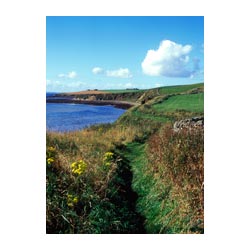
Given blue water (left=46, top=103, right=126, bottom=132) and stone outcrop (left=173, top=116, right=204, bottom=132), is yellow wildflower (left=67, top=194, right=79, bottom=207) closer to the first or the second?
blue water (left=46, top=103, right=126, bottom=132)

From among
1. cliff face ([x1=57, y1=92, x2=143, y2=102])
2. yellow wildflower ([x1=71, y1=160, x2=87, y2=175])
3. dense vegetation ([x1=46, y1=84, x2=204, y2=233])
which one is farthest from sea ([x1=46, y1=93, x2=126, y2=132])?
yellow wildflower ([x1=71, y1=160, x2=87, y2=175])

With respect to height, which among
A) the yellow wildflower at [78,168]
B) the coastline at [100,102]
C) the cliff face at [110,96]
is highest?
the cliff face at [110,96]

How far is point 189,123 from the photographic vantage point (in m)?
7.49

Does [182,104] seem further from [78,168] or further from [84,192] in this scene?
[84,192]

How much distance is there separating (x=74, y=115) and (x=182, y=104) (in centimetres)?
221

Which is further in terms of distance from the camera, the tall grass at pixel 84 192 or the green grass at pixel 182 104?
the green grass at pixel 182 104

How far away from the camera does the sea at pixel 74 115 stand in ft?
18.8

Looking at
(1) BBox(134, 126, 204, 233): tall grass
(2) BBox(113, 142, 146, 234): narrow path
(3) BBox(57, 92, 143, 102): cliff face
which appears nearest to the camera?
(1) BBox(134, 126, 204, 233): tall grass

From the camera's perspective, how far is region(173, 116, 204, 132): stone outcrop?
7.27 meters

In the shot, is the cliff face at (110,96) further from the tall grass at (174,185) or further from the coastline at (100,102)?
the tall grass at (174,185)

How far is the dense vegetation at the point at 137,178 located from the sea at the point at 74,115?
376mm
